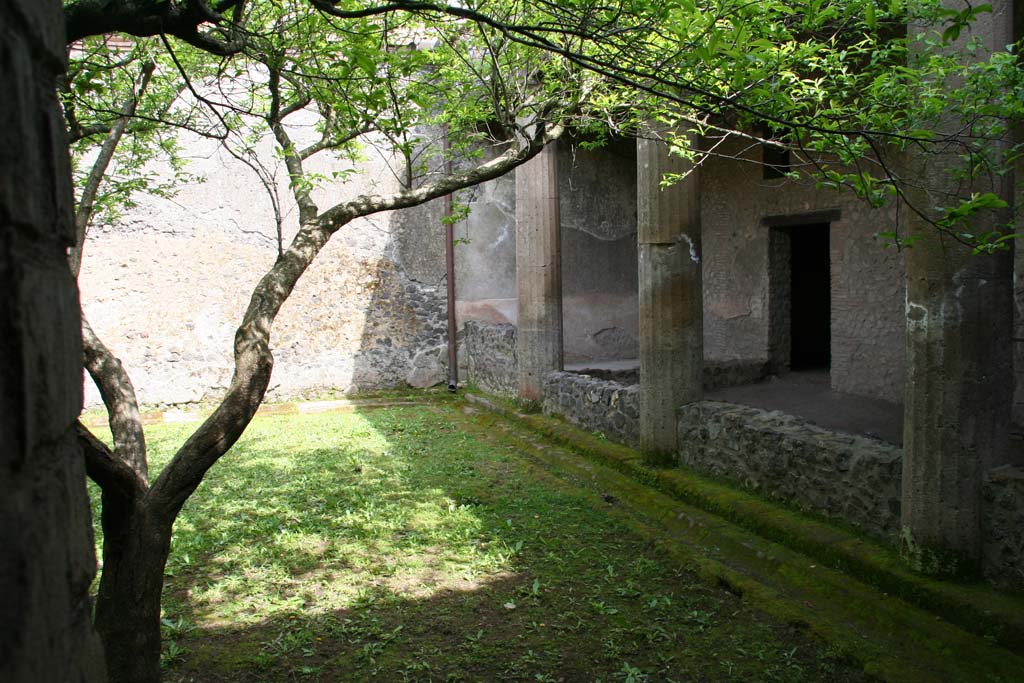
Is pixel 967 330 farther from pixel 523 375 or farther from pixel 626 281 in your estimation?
pixel 626 281

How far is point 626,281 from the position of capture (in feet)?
38.0

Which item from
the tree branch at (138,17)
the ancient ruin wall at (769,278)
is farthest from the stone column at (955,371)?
the ancient ruin wall at (769,278)

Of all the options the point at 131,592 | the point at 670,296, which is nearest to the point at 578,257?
the point at 670,296

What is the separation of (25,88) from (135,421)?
9.96 feet

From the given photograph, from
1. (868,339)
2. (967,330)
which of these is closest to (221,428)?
(967,330)

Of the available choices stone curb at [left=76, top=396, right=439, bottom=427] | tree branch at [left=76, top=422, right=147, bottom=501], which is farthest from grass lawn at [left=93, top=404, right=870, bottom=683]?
stone curb at [left=76, top=396, right=439, bottom=427]

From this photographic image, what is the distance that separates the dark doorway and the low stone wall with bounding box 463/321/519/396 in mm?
4155

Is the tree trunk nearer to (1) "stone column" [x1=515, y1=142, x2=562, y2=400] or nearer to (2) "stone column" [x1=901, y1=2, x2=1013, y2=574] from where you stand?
(2) "stone column" [x1=901, y1=2, x2=1013, y2=574]

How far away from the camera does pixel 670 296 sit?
618 cm

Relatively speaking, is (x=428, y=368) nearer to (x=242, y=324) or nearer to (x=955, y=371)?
(x=242, y=324)

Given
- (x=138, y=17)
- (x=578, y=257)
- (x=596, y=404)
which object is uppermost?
(x=138, y=17)

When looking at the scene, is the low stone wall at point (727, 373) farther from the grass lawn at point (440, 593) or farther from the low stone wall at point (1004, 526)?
the low stone wall at point (1004, 526)

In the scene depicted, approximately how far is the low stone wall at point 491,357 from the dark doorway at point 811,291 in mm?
4155

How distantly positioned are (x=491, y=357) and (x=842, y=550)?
651cm
